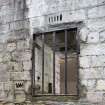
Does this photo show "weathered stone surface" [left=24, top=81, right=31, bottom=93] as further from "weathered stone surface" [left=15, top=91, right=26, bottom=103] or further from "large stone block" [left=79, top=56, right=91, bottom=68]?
"large stone block" [left=79, top=56, right=91, bottom=68]

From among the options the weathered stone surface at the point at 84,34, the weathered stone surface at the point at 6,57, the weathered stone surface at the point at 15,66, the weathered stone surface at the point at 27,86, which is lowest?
the weathered stone surface at the point at 27,86

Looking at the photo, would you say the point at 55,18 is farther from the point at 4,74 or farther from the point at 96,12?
the point at 4,74

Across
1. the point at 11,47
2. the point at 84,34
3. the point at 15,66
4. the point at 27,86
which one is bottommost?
the point at 27,86

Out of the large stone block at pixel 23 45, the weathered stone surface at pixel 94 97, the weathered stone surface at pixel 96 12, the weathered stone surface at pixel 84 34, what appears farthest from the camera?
the large stone block at pixel 23 45

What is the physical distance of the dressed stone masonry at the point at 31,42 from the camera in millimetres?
5996

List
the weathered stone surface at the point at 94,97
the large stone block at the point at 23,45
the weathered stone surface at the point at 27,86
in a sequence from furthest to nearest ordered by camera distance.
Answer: the large stone block at the point at 23,45
the weathered stone surface at the point at 27,86
the weathered stone surface at the point at 94,97

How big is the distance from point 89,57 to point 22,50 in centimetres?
173

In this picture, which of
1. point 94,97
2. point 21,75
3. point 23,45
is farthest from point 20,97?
point 94,97

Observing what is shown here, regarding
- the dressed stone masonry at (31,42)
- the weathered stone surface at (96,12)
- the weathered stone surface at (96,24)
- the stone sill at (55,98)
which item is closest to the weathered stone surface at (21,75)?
the dressed stone masonry at (31,42)

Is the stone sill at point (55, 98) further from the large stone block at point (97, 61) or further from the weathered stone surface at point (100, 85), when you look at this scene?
the large stone block at point (97, 61)

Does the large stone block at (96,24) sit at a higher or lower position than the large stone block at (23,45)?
higher

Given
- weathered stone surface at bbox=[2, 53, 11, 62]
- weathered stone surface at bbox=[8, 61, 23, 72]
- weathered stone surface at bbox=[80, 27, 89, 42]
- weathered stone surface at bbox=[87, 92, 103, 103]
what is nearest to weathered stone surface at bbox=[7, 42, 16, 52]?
weathered stone surface at bbox=[2, 53, 11, 62]

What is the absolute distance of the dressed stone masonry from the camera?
236 inches

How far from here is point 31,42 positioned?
6.97 m
